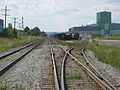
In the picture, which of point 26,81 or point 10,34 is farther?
point 10,34

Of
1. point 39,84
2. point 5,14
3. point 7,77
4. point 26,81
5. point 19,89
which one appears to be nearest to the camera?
point 19,89

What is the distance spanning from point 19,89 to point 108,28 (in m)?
162

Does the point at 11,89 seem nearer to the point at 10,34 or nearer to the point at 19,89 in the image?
the point at 19,89

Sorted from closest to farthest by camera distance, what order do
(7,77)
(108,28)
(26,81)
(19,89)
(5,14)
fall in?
(19,89)
(26,81)
(7,77)
(5,14)
(108,28)

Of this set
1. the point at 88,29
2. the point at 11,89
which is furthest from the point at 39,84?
the point at 88,29

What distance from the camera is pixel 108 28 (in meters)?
164

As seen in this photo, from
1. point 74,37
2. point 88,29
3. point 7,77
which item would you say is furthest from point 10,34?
point 88,29

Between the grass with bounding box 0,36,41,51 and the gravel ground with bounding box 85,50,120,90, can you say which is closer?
the gravel ground with bounding box 85,50,120,90

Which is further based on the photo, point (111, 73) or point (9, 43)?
point (9, 43)

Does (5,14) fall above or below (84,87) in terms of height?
above

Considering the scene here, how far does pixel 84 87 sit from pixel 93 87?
0.91ft

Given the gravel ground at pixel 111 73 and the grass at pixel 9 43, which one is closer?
the gravel ground at pixel 111 73

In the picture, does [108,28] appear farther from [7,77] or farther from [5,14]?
[7,77]

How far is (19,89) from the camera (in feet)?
22.8
